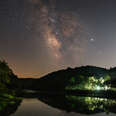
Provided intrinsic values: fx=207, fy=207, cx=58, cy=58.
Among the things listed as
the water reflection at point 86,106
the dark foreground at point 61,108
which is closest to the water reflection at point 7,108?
the dark foreground at point 61,108

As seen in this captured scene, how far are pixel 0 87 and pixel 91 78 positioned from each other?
59.0 metres

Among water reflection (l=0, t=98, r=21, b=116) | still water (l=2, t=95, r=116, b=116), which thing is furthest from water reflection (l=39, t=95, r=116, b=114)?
water reflection (l=0, t=98, r=21, b=116)

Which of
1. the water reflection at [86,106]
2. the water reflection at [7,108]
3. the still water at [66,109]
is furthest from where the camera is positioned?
the water reflection at [86,106]

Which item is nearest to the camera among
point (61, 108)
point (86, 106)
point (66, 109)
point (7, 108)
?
point (7, 108)

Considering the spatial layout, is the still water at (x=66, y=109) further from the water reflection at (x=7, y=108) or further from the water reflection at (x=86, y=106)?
the water reflection at (x=7, y=108)

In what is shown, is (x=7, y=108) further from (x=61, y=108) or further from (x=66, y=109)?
(x=66, y=109)

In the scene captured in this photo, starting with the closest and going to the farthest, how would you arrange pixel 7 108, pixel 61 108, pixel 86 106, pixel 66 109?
pixel 7 108
pixel 66 109
pixel 61 108
pixel 86 106

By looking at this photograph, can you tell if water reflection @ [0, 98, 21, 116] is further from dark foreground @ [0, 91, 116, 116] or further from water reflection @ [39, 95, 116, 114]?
water reflection @ [39, 95, 116, 114]

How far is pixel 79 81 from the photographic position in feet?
317

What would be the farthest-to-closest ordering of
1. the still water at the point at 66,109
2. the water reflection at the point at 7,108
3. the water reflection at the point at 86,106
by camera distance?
the water reflection at the point at 86,106 < the still water at the point at 66,109 < the water reflection at the point at 7,108

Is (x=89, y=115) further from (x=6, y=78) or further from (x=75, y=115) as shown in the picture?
(x=6, y=78)

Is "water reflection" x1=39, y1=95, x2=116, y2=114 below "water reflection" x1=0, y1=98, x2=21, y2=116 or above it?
above

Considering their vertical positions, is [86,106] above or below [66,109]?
above

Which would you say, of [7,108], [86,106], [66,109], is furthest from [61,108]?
[7,108]
